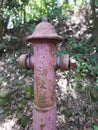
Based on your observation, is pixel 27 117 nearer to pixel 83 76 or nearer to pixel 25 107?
pixel 25 107

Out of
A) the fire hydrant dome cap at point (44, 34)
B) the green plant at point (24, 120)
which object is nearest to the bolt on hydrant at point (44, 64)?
the fire hydrant dome cap at point (44, 34)

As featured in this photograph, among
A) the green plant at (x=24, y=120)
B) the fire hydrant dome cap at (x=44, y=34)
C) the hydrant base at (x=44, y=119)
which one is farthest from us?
the green plant at (x=24, y=120)

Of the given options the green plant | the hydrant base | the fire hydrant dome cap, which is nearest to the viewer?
the fire hydrant dome cap

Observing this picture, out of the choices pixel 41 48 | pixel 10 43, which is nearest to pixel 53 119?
pixel 41 48

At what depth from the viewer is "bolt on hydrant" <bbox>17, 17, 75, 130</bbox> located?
1.52 m

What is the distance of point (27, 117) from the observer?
250cm

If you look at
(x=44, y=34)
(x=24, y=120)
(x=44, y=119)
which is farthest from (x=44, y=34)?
(x=24, y=120)

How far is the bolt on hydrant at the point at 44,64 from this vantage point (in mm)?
1521

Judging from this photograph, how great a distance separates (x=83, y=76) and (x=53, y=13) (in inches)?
92.0

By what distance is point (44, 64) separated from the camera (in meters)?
1.52

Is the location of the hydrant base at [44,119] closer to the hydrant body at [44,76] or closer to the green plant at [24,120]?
the hydrant body at [44,76]

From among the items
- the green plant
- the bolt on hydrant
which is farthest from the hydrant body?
the green plant

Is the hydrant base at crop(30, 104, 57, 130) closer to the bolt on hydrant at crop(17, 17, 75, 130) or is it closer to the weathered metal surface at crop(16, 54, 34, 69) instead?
the bolt on hydrant at crop(17, 17, 75, 130)

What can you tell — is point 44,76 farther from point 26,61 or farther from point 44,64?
point 26,61
